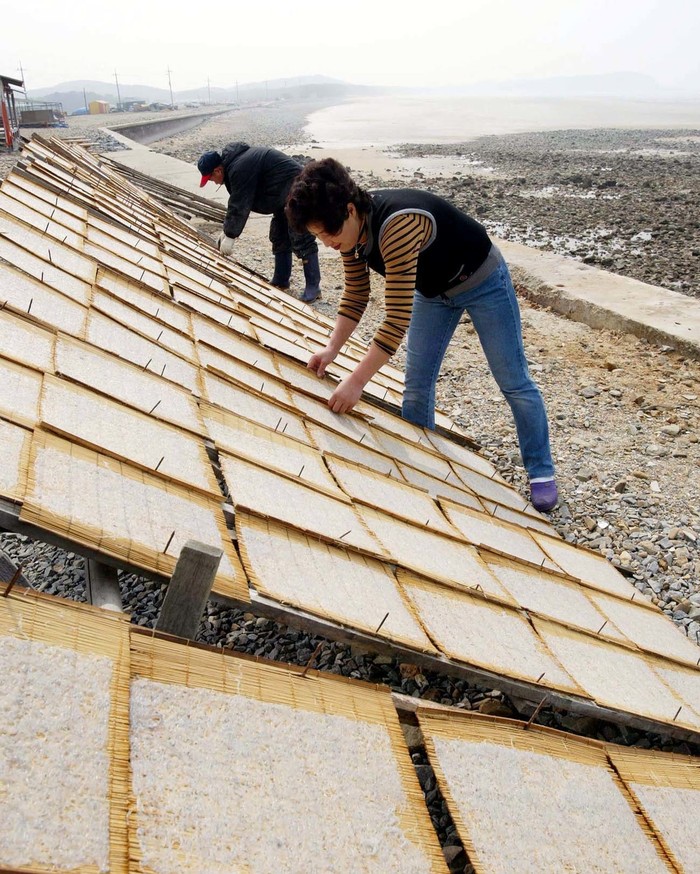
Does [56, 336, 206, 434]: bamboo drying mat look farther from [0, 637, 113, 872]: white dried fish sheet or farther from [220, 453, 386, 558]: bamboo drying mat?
[0, 637, 113, 872]: white dried fish sheet

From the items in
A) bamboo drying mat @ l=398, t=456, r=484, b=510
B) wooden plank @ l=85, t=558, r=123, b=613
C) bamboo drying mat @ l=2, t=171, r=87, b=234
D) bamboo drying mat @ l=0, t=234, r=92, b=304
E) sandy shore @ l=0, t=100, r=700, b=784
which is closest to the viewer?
wooden plank @ l=85, t=558, r=123, b=613

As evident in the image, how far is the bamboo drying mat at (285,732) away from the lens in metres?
1.32

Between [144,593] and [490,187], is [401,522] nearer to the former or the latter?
[144,593]

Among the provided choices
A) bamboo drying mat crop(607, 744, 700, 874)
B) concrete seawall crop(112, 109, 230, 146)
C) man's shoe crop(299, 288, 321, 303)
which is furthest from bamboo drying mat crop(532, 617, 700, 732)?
concrete seawall crop(112, 109, 230, 146)

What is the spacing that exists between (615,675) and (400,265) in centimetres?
205

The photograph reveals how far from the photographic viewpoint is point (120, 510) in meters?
1.84

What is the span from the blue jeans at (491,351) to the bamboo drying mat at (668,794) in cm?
235

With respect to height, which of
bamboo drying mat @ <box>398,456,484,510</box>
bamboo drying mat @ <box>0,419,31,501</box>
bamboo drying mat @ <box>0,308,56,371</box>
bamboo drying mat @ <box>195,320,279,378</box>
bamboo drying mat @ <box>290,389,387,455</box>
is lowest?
bamboo drying mat @ <box>398,456,484,510</box>

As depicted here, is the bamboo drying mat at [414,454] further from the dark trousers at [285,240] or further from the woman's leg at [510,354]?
the dark trousers at [285,240]

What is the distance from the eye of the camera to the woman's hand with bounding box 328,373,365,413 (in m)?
3.66

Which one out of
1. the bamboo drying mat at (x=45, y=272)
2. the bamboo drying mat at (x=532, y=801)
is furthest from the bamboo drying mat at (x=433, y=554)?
the bamboo drying mat at (x=45, y=272)

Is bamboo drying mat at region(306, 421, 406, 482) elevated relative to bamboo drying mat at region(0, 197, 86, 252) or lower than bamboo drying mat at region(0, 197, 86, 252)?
lower

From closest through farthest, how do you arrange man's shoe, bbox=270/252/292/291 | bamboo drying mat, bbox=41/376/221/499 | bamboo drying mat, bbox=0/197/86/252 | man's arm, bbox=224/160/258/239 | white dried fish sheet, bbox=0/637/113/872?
1. white dried fish sheet, bbox=0/637/113/872
2. bamboo drying mat, bbox=41/376/221/499
3. bamboo drying mat, bbox=0/197/86/252
4. man's arm, bbox=224/160/258/239
5. man's shoe, bbox=270/252/292/291

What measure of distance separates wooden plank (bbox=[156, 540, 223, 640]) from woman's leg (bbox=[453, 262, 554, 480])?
8.96 feet
